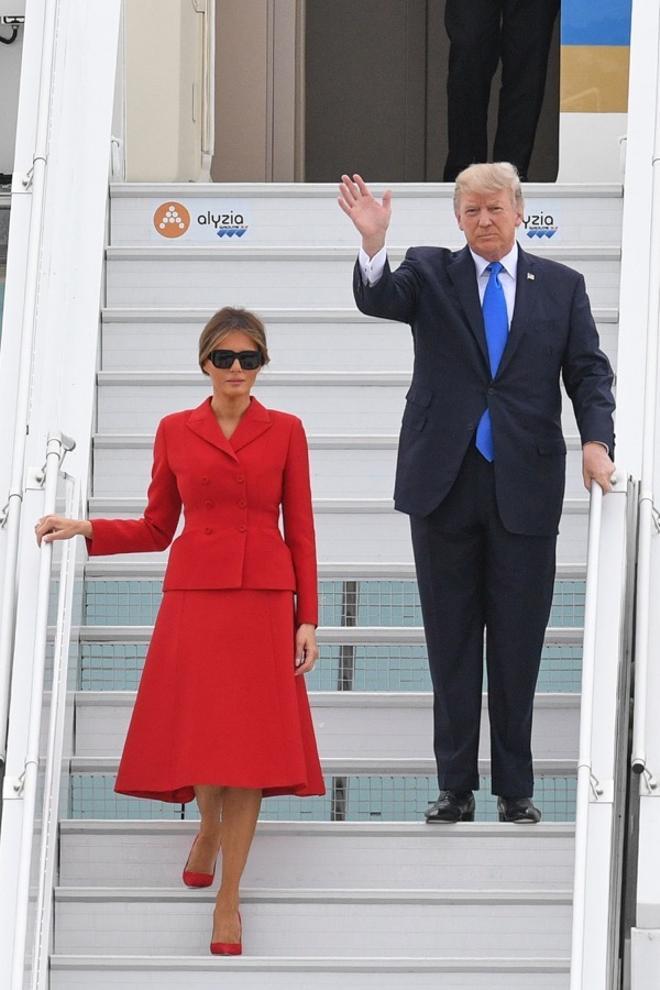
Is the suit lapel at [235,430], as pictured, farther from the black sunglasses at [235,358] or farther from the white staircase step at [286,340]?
the white staircase step at [286,340]

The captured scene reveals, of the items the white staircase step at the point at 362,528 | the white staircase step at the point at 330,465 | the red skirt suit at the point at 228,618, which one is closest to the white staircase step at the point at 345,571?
the white staircase step at the point at 362,528

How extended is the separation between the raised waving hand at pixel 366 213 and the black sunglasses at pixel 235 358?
1.07 ft

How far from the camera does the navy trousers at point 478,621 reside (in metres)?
4.52

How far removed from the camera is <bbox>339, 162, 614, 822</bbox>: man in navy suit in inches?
177

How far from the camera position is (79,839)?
457 centimetres

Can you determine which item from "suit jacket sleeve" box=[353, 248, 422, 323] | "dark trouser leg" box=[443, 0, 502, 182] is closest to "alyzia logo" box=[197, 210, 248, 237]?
"dark trouser leg" box=[443, 0, 502, 182]

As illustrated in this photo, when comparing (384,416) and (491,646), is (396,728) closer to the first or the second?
(491,646)

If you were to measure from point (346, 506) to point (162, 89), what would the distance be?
230 cm

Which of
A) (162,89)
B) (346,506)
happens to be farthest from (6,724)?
(162,89)

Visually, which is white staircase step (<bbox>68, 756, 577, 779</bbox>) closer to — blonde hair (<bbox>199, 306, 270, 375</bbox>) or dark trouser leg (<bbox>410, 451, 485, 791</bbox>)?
dark trouser leg (<bbox>410, 451, 485, 791</bbox>)

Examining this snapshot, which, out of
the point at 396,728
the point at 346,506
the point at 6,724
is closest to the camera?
the point at 6,724

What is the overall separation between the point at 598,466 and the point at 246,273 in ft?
7.51

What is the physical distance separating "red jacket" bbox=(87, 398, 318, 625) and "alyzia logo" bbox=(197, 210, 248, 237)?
81.7 inches

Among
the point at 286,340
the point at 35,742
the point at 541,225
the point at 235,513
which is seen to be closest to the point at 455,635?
the point at 235,513
